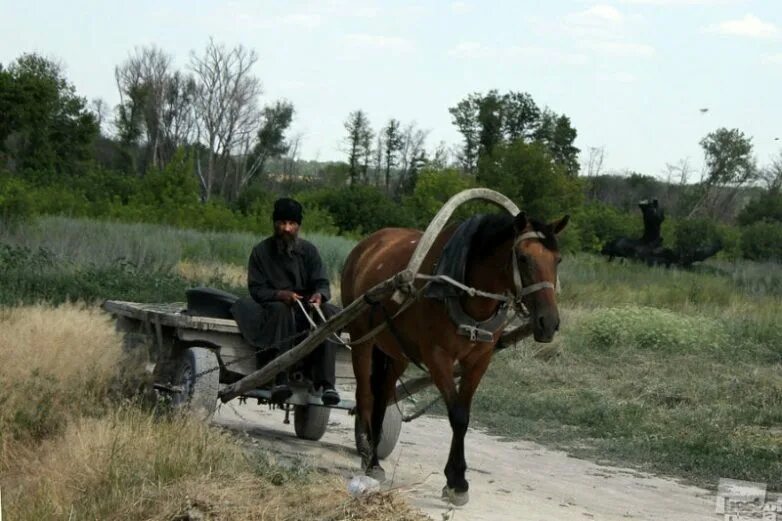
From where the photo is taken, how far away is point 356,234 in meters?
43.9

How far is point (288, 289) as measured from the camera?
31.4 feet

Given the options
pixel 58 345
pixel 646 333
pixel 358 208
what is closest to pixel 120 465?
pixel 58 345

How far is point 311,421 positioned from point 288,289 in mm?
1522

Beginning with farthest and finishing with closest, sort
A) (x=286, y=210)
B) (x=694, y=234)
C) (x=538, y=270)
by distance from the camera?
(x=694, y=234) < (x=286, y=210) < (x=538, y=270)

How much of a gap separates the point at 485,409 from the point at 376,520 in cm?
754

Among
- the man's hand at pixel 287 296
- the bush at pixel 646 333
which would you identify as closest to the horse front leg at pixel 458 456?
the man's hand at pixel 287 296

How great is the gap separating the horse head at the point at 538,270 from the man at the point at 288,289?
83.7 inches

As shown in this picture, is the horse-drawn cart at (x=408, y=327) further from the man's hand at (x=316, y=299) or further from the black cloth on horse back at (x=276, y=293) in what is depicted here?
the man's hand at (x=316, y=299)

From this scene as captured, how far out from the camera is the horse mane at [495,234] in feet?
25.3

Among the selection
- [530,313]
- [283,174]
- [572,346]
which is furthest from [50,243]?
[283,174]

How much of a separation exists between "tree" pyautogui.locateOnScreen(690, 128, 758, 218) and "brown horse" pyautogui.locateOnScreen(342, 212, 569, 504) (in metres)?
49.7

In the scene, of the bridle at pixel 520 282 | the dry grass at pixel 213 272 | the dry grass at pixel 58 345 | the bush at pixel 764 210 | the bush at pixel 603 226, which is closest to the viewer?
the bridle at pixel 520 282

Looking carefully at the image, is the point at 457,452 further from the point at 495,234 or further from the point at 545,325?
the point at 495,234

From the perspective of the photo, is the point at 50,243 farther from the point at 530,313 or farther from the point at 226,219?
the point at 530,313
